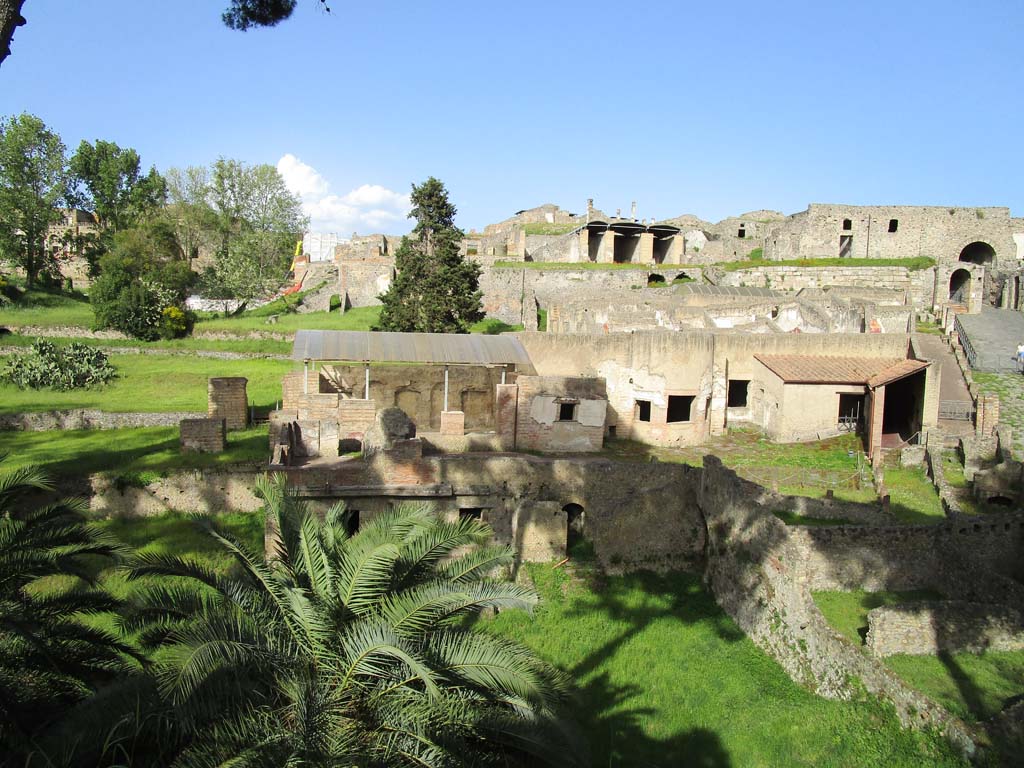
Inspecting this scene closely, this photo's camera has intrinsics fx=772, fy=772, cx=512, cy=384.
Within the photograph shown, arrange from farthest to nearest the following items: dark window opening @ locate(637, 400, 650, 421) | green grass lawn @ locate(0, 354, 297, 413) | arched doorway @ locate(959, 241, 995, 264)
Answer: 1. arched doorway @ locate(959, 241, 995, 264)
2. green grass lawn @ locate(0, 354, 297, 413)
3. dark window opening @ locate(637, 400, 650, 421)

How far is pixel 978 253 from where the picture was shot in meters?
38.5

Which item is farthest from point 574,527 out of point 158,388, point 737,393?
point 158,388

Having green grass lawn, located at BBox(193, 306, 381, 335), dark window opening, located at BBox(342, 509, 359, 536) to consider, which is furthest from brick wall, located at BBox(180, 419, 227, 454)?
green grass lawn, located at BBox(193, 306, 381, 335)

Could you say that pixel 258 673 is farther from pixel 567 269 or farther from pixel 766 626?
pixel 567 269

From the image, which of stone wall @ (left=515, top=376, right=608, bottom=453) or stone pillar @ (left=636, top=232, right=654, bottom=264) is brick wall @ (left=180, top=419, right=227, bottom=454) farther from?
stone pillar @ (left=636, top=232, right=654, bottom=264)

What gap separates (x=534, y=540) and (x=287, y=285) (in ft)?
121

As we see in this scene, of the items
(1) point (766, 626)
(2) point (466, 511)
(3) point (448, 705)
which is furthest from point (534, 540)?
(3) point (448, 705)

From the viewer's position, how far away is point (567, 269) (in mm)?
37469

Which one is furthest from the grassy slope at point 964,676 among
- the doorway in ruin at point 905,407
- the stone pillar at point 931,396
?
the doorway in ruin at point 905,407

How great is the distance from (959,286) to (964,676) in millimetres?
29204

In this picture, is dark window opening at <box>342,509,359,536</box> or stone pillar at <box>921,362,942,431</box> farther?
stone pillar at <box>921,362,942,431</box>

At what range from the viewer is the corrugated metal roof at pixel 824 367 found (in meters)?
19.3

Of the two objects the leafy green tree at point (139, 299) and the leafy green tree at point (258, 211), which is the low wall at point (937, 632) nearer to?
the leafy green tree at point (139, 299)

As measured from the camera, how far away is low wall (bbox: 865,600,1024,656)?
33.6 ft
